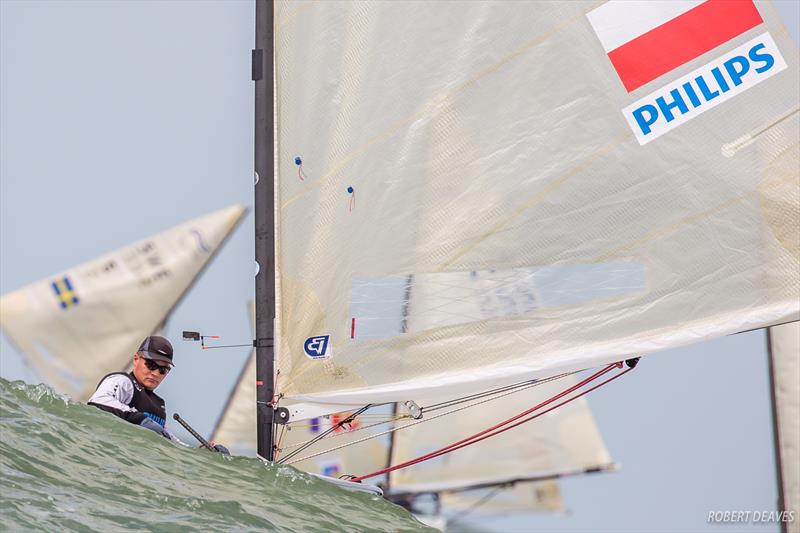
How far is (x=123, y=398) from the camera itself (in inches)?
283

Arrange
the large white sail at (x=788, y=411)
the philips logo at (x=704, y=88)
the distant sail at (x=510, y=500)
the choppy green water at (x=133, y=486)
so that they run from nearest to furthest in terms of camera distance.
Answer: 1. the choppy green water at (x=133, y=486)
2. the philips logo at (x=704, y=88)
3. the large white sail at (x=788, y=411)
4. the distant sail at (x=510, y=500)

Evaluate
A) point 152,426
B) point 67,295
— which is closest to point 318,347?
point 152,426

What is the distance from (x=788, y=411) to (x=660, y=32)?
199 inches

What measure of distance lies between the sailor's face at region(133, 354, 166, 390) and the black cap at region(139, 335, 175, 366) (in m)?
0.04

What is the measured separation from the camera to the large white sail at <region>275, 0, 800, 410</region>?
23.7 feet

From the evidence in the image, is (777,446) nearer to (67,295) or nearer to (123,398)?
(123,398)

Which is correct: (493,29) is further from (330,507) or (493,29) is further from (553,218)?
(330,507)

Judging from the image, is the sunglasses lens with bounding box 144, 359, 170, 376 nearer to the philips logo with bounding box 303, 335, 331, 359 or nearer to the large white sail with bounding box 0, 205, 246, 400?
the philips logo with bounding box 303, 335, 331, 359

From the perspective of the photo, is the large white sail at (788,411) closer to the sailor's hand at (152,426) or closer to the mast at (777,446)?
the mast at (777,446)

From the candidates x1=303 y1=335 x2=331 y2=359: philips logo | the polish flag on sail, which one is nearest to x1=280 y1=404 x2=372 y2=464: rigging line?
x1=303 y1=335 x2=331 y2=359: philips logo

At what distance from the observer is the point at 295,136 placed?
7.34 meters

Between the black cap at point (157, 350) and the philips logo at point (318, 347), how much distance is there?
2.20 feet

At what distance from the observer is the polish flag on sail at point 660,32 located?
7297mm

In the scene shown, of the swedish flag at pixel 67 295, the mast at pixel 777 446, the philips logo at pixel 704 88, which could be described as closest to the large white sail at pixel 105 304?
the swedish flag at pixel 67 295
